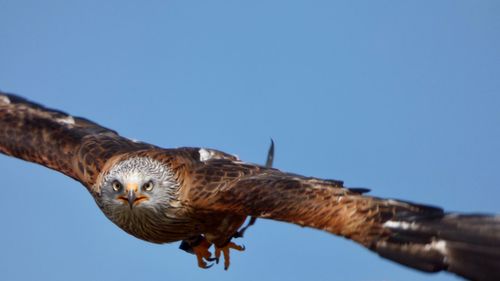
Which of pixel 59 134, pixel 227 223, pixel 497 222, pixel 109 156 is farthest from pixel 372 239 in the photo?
pixel 59 134

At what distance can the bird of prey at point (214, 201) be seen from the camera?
1653 cm

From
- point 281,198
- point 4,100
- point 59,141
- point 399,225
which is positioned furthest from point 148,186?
point 4,100

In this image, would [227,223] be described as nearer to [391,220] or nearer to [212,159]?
[212,159]

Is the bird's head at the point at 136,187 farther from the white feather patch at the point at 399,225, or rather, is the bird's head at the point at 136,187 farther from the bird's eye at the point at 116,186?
the white feather patch at the point at 399,225

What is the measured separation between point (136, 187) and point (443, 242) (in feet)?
13.1

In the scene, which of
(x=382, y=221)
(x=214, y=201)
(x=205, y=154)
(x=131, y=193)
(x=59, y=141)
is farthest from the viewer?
(x=59, y=141)

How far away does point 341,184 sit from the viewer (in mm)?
17391

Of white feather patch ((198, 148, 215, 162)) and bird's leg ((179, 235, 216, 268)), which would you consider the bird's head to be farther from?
bird's leg ((179, 235, 216, 268))

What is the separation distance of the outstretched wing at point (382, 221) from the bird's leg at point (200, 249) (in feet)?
7.89

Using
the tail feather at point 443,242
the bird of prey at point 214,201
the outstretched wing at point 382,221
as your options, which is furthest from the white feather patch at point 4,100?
the tail feather at point 443,242

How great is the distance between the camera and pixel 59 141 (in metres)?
19.7

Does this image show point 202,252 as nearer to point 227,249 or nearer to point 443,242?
point 227,249

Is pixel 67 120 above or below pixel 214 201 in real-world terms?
above

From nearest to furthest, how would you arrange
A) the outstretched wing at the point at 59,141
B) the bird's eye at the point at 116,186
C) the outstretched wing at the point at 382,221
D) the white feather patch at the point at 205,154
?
the outstretched wing at the point at 382,221 < the bird's eye at the point at 116,186 < the white feather patch at the point at 205,154 < the outstretched wing at the point at 59,141
